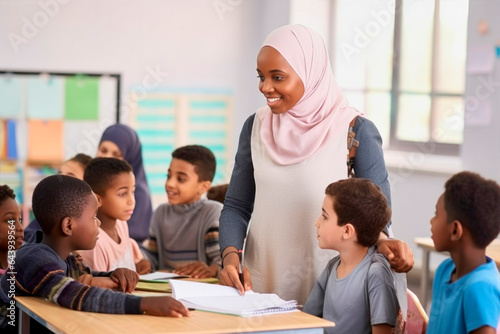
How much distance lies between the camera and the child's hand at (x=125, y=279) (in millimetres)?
2516

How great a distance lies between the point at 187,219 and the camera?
3723 millimetres

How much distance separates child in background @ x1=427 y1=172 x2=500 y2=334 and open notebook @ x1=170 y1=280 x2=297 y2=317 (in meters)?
0.45

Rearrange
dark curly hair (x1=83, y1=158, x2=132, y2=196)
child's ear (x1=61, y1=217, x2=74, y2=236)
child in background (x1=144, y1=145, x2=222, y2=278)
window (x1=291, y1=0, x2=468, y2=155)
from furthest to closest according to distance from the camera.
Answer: window (x1=291, y1=0, x2=468, y2=155), child in background (x1=144, y1=145, x2=222, y2=278), dark curly hair (x1=83, y1=158, x2=132, y2=196), child's ear (x1=61, y1=217, x2=74, y2=236)

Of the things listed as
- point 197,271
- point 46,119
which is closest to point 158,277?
point 197,271

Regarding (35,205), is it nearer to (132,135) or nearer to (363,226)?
(363,226)

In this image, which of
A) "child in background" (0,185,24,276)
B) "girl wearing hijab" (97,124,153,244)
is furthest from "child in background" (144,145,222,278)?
"child in background" (0,185,24,276)

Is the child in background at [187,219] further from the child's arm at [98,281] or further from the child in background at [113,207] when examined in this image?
the child's arm at [98,281]

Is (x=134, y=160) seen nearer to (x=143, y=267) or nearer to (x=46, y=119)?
(x=143, y=267)

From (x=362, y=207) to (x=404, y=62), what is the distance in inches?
171

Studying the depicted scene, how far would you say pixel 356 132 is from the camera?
97.7 inches

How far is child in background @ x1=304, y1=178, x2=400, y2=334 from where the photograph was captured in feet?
7.80

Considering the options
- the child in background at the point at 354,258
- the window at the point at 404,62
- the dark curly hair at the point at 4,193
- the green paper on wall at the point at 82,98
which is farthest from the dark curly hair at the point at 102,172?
the window at the point at 404,62

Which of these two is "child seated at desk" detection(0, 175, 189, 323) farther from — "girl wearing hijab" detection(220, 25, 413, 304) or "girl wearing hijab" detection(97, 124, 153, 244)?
"girl wearing hijab" detection(97, 124, 153, 244)

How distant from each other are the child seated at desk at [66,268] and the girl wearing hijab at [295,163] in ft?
1.13
